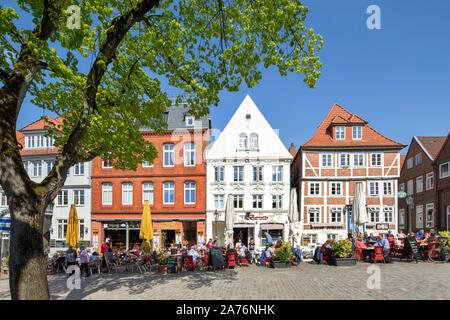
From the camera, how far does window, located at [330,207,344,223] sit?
118ft

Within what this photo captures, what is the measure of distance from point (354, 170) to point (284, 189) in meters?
6.47

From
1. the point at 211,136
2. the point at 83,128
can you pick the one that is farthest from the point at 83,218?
the point at 83,128

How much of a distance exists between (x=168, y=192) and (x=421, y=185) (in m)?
24.3

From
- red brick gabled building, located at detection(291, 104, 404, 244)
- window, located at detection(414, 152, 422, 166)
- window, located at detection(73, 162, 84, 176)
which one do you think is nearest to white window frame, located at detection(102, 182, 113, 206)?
window, located at detection(73, 162, 84, 176)

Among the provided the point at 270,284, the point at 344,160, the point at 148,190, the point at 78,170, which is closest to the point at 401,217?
the point at 344,160

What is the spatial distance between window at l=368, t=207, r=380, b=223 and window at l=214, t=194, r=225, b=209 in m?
12.4

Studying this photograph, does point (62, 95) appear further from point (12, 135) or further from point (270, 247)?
point (270, 247)

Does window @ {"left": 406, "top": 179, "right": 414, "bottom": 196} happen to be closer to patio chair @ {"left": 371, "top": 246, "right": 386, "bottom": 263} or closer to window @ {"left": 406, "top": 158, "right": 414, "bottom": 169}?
window @ {"left": 406, "top": 158, "right": 414, "bottom": 169}

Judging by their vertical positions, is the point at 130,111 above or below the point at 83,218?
above

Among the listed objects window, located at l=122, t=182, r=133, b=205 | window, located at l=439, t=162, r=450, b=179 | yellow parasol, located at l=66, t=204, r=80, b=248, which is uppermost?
window, located at l=439, t=162, r=450, b=179

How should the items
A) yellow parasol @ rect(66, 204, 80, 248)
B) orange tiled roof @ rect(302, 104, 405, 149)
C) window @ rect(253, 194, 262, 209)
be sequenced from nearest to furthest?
yellow parasol @ rect(66, 204, 80, 248) → window @ rect(253, 194, 262, 209) → orange tiled roof @ rect(302, 104, 405, 149)

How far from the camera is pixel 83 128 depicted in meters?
8.82

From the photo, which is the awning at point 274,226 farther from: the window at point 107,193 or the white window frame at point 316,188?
the window at point 107,193

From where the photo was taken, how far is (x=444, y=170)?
35.6 metres
